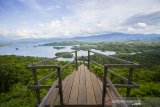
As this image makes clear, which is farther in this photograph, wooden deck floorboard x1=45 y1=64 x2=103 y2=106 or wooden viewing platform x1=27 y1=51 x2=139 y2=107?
wooden deck floorboard x1=45 y1=64 x2=103 y2=106

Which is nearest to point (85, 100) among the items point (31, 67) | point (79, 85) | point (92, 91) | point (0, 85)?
point (92, 91)

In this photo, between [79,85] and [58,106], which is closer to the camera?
[58,106]

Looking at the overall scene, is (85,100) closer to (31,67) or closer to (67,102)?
(67,102)

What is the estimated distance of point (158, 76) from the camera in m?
16.0

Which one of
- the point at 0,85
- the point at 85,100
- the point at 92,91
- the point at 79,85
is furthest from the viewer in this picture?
the point at 0,85

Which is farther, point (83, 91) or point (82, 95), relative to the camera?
point (83, 91)

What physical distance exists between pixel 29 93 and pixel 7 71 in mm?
9906

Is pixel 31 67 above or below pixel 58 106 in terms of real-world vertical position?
above

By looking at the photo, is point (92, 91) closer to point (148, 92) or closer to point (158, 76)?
point (148, 92)

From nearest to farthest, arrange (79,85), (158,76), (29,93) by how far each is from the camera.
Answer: (79,85)
(29,93)
(158,76)

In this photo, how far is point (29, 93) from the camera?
7445 mm

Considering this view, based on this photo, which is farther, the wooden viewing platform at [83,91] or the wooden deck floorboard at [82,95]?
the wooden deck floorboard at [82,95]

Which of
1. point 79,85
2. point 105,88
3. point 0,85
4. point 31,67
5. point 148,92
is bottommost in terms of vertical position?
point 0,85

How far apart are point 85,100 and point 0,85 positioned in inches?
596
